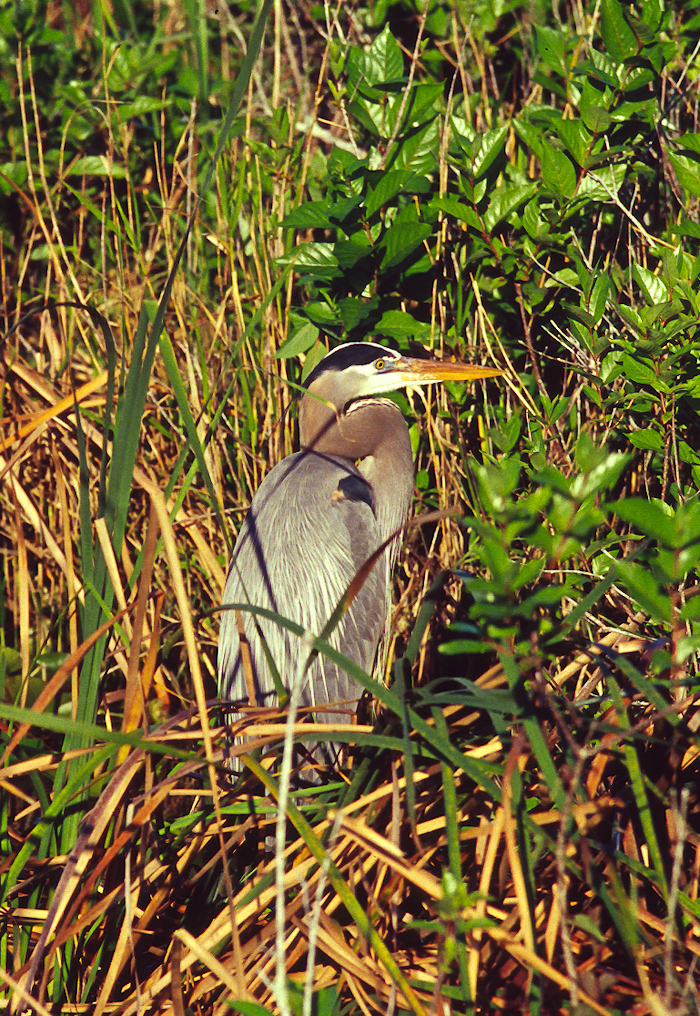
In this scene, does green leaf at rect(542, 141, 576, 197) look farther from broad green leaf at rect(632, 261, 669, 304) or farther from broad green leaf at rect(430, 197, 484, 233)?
broad green leaf at rect(632, 261, 669, 304)

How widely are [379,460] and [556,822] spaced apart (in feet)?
3.41

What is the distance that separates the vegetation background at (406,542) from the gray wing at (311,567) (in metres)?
0.15

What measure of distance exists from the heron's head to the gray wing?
185 millimetres

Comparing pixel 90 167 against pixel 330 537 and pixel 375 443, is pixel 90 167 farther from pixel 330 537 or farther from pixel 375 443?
pixel 330 537

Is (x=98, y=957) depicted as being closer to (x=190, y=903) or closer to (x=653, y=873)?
(x=190, y=903)

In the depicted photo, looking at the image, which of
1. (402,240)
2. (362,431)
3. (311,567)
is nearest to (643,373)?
(402,240)

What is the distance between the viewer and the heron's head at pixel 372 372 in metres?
1.96

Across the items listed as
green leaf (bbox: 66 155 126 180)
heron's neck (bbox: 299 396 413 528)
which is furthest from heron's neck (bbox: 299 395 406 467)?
green leaf (bbox: 66 155 126 180)

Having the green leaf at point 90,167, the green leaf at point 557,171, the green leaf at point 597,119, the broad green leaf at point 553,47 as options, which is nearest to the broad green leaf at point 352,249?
the green leaf at point 557,171

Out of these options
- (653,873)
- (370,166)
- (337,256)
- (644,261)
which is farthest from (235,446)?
(653,873)

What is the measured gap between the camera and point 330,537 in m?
1.98

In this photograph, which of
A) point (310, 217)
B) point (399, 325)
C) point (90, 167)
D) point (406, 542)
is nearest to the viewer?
point (310, 217)

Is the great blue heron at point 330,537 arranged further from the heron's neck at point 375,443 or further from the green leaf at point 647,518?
the green leaf at point 647,518

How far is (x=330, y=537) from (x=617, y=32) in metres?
1.22
